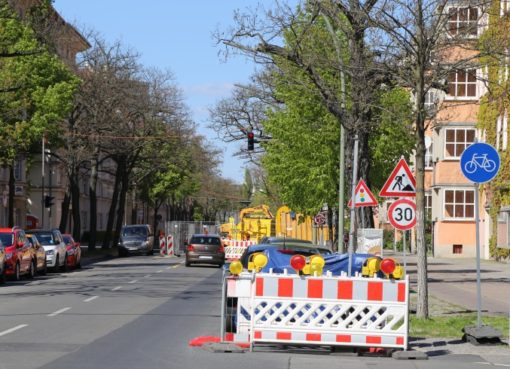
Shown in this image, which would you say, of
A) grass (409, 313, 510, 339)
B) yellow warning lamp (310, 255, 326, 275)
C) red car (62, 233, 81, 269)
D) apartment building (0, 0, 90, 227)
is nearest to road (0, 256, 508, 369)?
yellow warning lamp (310, 255, 326, 275)

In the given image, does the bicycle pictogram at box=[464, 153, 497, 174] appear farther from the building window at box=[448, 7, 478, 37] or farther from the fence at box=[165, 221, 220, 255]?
the fence at box=[165, 221, 220, 255]

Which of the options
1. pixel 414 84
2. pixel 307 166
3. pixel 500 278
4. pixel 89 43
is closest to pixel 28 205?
pixel 89 43

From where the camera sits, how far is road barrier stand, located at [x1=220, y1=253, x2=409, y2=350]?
1422cm

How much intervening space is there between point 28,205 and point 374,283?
73.4 metres

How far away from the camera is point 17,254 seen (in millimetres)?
32781

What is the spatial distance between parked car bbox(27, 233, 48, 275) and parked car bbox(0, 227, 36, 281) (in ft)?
1.56

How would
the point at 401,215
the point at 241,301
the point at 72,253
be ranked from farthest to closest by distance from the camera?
the point at 72,253 < the point at 401,215 < the point at 241,301

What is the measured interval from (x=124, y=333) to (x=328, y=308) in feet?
11.6

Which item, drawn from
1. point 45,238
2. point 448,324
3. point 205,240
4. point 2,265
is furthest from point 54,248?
point 448,324

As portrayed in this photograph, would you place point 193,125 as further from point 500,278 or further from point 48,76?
point 500,278

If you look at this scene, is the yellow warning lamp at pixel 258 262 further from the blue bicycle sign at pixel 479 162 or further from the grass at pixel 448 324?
the blue bicycle sign at pixel 479 162

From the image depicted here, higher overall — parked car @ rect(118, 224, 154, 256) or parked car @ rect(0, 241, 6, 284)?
parked car @ rect(118, 224, 154, 256)

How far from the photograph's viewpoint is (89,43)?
2422 inches

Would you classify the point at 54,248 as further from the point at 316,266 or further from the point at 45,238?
the point at 316,266
